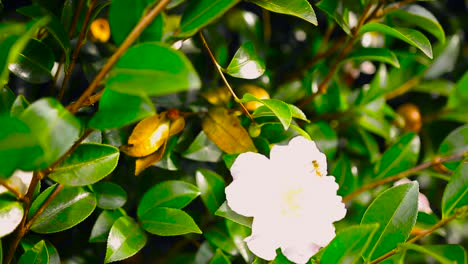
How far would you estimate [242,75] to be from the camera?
715 millimetres

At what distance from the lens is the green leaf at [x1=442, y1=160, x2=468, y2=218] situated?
2.27 feet

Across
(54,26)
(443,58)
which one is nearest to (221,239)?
(54,26)

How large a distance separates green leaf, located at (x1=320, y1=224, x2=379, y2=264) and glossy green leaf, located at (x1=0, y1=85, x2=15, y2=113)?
38 cm

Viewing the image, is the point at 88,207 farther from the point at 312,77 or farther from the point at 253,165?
the point at 312,77

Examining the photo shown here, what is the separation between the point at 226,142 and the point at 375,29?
26 centimetres

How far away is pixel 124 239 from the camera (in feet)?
2.17

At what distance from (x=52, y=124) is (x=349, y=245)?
331 millimetres

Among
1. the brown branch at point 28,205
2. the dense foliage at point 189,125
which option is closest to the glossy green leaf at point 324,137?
the dense foliage at point 189,125

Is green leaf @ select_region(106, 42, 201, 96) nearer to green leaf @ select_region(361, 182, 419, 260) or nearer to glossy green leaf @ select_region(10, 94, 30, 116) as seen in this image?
glossy green leaf @ select_region(10, 94, 30, 116)

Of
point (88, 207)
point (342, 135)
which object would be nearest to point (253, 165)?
point (88, 207)

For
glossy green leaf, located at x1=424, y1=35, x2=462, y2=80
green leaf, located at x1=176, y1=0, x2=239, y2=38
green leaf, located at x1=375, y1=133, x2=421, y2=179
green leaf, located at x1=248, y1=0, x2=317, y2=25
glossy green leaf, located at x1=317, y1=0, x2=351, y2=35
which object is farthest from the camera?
glossy green leaf, located at x1=424, y1=35, x2=462, y2=80

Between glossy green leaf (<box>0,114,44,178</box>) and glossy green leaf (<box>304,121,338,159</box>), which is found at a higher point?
glossy green leaf (<box>0,114,44,178</box>)

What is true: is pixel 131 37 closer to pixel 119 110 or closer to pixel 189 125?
pixel 119 110

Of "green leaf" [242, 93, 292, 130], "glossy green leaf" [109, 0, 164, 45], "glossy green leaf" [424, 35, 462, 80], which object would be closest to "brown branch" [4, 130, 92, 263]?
"glossy green leaf" [109, 0, 164, 45]
